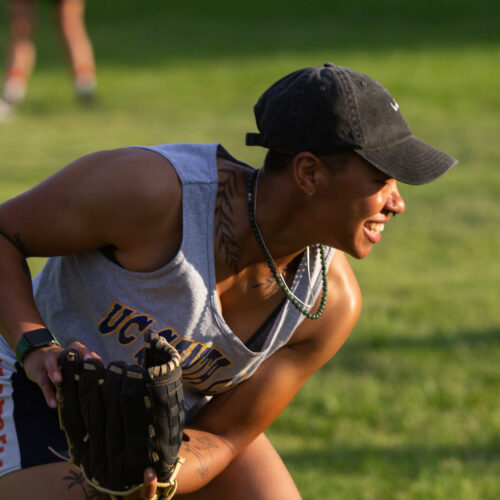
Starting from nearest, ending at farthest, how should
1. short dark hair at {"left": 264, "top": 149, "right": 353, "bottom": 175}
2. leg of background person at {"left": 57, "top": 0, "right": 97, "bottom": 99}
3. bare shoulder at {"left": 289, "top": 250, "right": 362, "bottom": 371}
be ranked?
short dark hair at {"left": 264, "top": 149, "right": 353, "bottom": 175} < bare shoulder at {"left": 289, "top": 250, "right": 362, "bottom": 371} < leg of background person at {"left": 57, "top": 0, "right": 97, "bottom": 99}

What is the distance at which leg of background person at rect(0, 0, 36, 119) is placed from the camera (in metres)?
10.3

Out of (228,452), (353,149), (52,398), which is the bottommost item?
(228,452)

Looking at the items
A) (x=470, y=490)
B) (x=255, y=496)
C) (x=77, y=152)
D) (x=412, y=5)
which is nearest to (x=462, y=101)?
(x=77, y=152)

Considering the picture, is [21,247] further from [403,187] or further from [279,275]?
[403,187]

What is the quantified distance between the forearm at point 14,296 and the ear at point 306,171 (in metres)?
0.79

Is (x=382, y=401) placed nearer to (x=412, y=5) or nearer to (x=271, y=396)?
(x=271, y=396)

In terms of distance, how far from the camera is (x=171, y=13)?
17.4 m

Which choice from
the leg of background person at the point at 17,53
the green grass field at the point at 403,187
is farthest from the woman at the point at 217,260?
the leg of background person at the point at 17,53

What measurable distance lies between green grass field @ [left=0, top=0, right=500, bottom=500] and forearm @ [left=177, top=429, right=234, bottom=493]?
0.74 metres

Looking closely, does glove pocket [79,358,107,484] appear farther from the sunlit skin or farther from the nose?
the nose

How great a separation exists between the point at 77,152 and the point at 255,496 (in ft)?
20.1

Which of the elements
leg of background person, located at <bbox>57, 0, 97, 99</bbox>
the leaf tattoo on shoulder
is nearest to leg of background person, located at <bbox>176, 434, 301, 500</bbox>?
the leaf tattoo on shoulder

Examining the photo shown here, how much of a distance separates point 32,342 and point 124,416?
0.33 metres

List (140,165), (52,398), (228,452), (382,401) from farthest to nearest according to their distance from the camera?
(382,401), (228,452), (140,165), (52,398)
